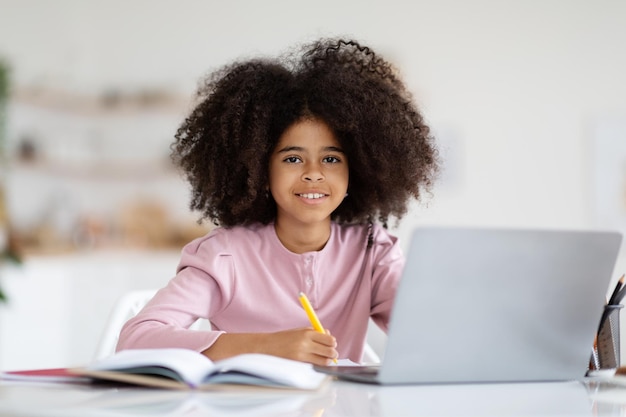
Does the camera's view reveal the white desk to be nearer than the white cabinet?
Yes

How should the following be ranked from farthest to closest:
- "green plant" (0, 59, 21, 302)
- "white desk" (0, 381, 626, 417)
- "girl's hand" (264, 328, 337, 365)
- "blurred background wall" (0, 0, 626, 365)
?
"blurred background wall" (0, 0, 626, 365) < "green plant" (0, 59, 21, 302) < "girl's hand" (264, 328, 337, 365) < "white desk" (0, 381, 626, 417)

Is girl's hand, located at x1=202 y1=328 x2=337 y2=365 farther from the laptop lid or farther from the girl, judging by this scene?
the girl

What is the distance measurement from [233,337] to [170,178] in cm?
382

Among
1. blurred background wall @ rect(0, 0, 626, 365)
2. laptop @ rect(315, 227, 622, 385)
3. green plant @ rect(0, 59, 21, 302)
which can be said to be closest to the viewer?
laptop @ rect(315, 227, 622, 385)

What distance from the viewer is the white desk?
0.81m

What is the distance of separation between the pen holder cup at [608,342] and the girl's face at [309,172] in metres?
0.54


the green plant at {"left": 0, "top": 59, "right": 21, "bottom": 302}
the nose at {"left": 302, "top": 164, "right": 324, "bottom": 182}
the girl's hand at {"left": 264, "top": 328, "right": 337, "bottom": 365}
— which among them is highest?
the green plant at {"left": 0, "top": 59, "right": 21, "bottom": 302}

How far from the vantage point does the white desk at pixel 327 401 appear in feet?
2.65

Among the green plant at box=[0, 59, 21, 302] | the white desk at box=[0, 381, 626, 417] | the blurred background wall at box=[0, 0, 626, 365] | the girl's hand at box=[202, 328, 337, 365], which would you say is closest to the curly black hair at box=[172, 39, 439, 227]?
the girl's hand at box=[202, 328, 337, 365]

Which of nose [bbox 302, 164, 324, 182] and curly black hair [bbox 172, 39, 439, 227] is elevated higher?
curly black hair [bbox 172, 39, 439, 227]

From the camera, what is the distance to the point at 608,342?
1.15 meters

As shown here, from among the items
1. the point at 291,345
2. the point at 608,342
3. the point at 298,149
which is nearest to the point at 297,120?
the point at 298,149

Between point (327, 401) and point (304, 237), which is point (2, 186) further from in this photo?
point (327, 401)

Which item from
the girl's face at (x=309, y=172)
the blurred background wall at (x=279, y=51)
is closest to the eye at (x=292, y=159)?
the girl's face at (x=309, y=172)
